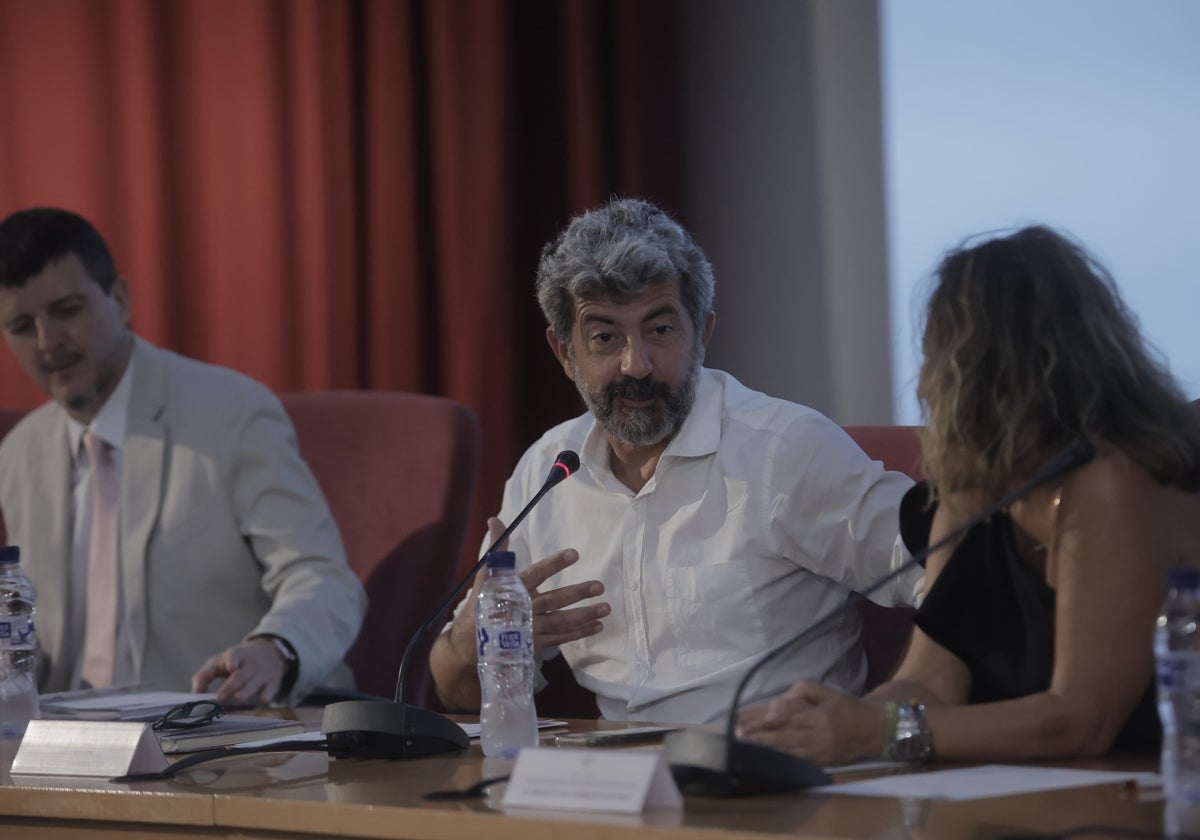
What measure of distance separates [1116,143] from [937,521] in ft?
5.34

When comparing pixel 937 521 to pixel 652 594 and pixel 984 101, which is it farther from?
pixel 984 101

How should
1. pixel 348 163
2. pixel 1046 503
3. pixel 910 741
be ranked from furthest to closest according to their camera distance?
pixel 348 163, pixel 1046 503, pixel 910 741

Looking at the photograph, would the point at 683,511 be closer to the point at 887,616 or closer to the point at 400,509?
the point at 887,616

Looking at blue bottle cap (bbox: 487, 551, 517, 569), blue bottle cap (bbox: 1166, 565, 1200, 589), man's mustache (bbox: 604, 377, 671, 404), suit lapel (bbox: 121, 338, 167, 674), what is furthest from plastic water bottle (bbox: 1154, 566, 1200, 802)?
suit lapel (bbox: 121, 338, 167, 674)

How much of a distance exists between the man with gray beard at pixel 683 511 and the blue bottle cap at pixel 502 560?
0.48 metres

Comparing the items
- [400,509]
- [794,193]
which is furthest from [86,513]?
[794,193]

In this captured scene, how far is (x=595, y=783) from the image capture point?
4.31ft

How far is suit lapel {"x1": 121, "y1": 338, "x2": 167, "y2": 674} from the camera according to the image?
118 inches

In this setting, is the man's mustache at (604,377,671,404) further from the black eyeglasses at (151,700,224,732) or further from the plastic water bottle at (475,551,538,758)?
the black eyeglasses at (151,700,224,732)

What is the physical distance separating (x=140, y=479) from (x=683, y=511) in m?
1.28

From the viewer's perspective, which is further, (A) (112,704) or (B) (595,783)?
(A) (112,704)

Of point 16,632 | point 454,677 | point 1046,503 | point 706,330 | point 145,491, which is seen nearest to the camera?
point 1046,503

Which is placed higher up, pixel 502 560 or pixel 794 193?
pixel 794 193

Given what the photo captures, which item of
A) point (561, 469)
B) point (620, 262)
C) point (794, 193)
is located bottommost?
point (561, 469)
